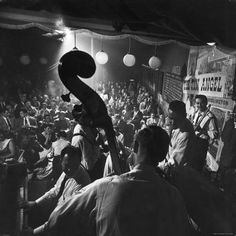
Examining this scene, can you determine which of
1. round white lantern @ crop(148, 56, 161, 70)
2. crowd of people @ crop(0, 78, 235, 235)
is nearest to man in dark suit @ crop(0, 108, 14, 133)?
crowd of people @ crop(0, 78, 235, 235)

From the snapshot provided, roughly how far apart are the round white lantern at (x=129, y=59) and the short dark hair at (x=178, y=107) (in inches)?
12.0

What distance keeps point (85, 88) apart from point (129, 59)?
0.38 m

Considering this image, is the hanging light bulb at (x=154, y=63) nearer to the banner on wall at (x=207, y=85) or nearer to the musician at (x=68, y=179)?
the banner on wall at (x=207, y=85)

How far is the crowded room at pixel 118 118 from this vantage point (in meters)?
0.81

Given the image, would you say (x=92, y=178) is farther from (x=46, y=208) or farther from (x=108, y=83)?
(x=108, y=83)

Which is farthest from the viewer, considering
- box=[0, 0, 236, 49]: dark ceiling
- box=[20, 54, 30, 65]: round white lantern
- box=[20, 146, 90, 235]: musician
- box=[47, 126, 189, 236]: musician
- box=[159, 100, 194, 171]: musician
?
box=[20, 54, 30, 65]: round white lantern

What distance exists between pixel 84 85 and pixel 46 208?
583 millimetres

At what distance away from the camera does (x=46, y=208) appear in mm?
1164

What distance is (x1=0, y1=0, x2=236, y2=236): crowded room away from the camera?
2.65 feet

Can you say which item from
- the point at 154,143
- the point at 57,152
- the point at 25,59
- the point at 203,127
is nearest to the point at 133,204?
the point at 154,143

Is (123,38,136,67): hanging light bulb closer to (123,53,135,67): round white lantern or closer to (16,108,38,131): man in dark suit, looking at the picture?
(123,53,135,67): round white lantern

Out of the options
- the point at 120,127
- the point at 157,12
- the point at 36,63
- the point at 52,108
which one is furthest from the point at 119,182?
the point at 36,63

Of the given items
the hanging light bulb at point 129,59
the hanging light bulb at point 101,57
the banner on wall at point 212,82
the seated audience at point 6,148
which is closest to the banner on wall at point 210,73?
the banner on wall at point 212,82

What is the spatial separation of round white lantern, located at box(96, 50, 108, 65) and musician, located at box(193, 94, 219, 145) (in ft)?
Answer: 1.69
